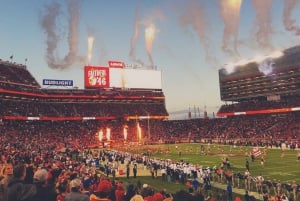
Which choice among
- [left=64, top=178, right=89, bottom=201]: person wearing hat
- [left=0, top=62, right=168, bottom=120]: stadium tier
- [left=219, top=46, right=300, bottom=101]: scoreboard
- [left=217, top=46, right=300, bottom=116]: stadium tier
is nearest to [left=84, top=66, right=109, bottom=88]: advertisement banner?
[left=0, top=62, right=168, bottom=120]: stadium tier

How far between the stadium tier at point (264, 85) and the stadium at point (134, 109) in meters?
0.24

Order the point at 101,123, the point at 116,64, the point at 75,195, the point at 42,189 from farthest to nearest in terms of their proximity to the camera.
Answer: the point at 116,64, the point at 101,123, the point at 42,189, the point at 75,195

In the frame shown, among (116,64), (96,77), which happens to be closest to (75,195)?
(96,77)

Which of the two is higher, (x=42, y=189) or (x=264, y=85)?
(x=264, y=85)

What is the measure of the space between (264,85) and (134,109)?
36372 millimetres

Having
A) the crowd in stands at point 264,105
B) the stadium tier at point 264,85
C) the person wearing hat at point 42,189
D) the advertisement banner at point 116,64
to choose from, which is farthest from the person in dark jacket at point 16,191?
the advertisement banner at point 116,64

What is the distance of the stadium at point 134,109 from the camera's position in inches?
2736

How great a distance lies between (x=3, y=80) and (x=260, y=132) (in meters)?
53.1

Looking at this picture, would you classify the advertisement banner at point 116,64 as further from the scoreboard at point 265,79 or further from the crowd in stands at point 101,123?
the scoreboard at point 265,79

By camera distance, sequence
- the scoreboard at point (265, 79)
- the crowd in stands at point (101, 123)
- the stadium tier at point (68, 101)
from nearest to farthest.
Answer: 1. the crowd in stands at point (101, 123)
2. the stadium tier at point (68, 101)
3. the scoreboard at point (265, 79)

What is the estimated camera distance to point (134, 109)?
93.8m

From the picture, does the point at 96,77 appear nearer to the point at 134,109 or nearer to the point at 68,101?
the point at 68,101

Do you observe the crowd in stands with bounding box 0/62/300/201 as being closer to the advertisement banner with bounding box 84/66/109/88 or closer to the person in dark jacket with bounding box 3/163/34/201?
the advertisement banner with bounding box 84/66/109/88

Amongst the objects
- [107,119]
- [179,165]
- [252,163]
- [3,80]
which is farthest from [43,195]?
[107,119]
